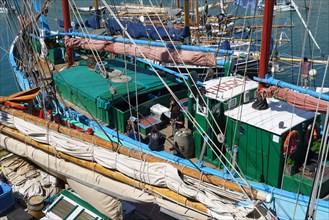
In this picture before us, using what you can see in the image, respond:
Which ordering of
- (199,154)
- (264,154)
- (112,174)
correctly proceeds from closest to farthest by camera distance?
(112,174), (264,154), (199,154)

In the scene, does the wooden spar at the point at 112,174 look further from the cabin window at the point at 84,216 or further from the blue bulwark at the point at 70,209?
the cabin window at the point at 84,216

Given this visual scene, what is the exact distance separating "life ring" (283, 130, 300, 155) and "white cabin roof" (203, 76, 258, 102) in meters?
2.02

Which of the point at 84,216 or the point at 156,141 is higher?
the point at 156,141

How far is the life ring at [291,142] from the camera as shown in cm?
1071

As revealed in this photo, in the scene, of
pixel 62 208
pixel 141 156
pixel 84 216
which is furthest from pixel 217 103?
pixel 62 208

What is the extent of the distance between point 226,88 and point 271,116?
1.94 meters

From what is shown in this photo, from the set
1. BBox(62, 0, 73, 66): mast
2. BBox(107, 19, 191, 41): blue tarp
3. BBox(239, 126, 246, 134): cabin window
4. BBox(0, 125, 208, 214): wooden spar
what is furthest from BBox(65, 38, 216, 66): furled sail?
BBox(107, 19, 191, 41): blue tarp

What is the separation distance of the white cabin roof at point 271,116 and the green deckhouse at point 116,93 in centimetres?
388

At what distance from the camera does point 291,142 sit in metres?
10.8

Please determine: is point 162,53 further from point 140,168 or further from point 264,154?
point 140,168

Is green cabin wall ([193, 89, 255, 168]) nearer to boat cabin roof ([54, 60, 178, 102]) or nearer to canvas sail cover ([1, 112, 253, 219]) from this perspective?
boat cabin roof ([54, 60, 178, 102])

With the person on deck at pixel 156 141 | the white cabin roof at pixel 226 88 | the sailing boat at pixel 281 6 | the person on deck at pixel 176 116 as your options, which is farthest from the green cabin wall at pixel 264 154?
the sailing boat at pixel 281 6

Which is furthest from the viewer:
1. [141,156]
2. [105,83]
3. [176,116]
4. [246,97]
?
[105,83]

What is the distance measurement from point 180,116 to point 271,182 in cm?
449
